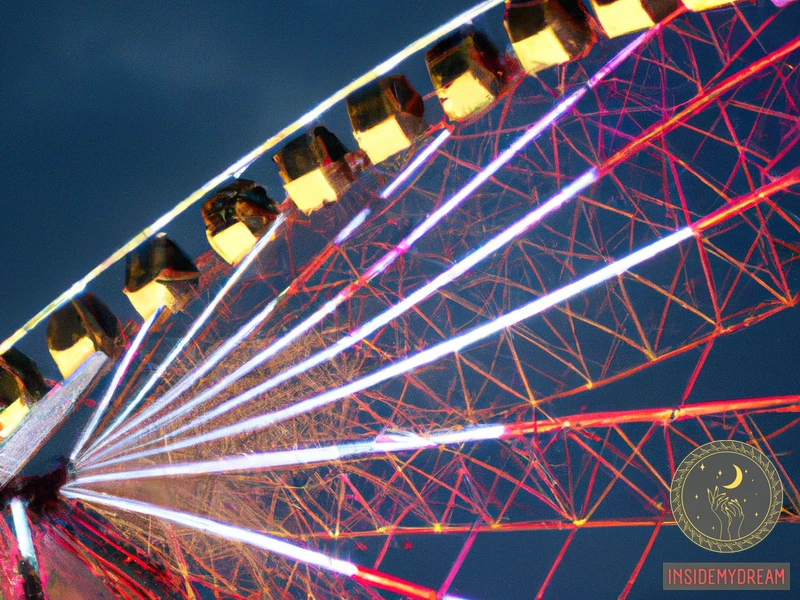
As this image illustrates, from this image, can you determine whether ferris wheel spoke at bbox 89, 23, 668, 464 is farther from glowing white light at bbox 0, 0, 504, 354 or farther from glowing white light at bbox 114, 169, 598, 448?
glowing white light at bbox 0, 0, 504, 354

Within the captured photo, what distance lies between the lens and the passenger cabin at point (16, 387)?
865cm

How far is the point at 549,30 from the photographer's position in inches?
248

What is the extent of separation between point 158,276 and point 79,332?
93 cm

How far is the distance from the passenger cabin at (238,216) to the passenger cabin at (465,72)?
1848mm

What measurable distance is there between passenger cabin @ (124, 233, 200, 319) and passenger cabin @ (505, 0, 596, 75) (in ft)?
11.5

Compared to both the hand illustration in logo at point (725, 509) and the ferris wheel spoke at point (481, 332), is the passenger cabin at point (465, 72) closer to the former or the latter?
the ferris wheel spoke at point (481, 332)

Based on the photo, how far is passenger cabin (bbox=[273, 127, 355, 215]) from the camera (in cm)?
738

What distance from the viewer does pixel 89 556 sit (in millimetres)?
7176

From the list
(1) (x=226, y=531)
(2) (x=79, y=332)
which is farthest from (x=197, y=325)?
(1) (x=226, y=531)

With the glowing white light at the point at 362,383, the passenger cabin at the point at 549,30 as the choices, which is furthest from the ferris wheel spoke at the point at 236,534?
the passenger cabin at the point at 549,30

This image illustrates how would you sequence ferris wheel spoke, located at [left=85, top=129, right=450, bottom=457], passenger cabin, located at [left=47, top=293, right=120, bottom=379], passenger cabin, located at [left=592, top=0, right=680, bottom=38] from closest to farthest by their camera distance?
passenger cabin, located at [left=592, top=0, right=680, bottom=38]
ferris wheel spoke, located at [left=85, top=129, right=450, bottom=457]
passenger cabin, located at [left=47, top=293, right=120, bottom=379]

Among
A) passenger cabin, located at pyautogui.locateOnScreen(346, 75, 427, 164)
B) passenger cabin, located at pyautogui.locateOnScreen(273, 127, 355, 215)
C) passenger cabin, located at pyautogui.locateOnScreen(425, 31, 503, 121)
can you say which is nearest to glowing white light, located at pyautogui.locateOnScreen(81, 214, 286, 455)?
passenger cabin, located at pyautogui.locateOnScreen(273, 127, 355, 215)

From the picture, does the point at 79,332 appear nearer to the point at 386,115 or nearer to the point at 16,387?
the point at 16,387

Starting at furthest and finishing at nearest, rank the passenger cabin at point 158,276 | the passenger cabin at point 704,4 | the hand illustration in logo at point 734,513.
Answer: the passenger cabin at point 158,276, the hand illustration in logo at point 734,513, the passenger cabin at point 704,4
